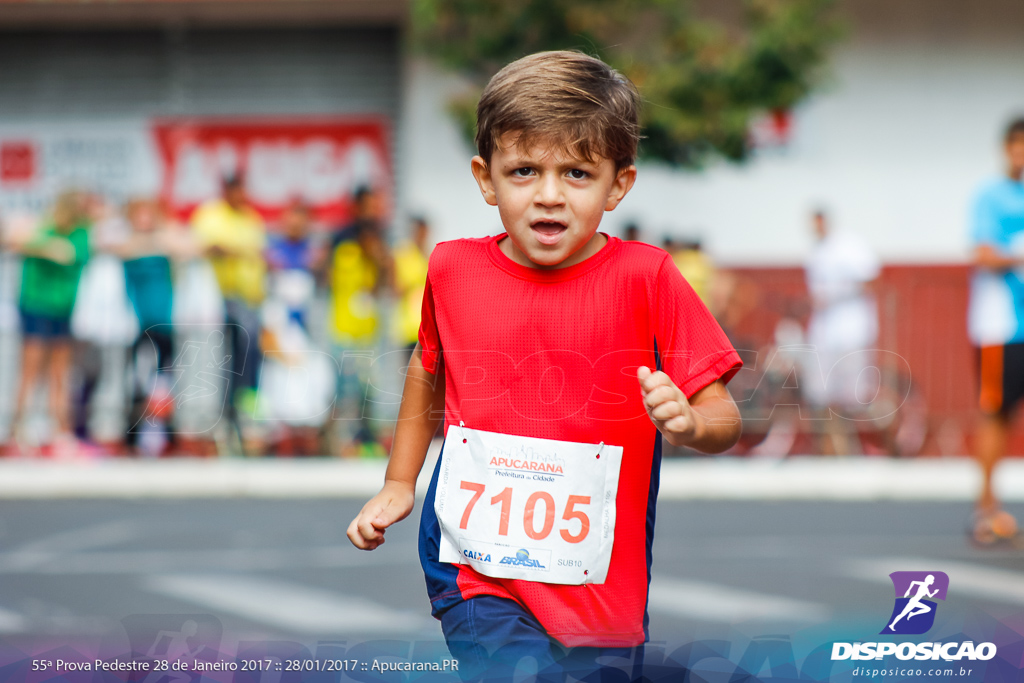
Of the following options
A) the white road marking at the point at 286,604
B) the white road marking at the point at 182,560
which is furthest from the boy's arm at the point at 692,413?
the white road marking at the point at 182,560

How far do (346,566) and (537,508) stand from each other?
4.35 m

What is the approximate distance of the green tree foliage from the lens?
11.0 metres

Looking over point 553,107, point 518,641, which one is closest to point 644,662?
point 518,641

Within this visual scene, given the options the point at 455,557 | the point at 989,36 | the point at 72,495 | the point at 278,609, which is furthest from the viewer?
the point at 989,36

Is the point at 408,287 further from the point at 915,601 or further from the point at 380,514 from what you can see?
the point at 915,601

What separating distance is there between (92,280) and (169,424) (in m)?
1.24

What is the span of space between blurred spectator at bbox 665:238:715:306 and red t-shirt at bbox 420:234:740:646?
8115 mm

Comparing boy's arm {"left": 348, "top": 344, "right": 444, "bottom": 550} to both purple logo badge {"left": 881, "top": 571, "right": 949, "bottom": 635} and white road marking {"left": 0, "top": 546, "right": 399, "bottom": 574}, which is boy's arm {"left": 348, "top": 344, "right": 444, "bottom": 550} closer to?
purple logo badge {"left": 881, "top": 571, "right": 949, "bottom": 635}

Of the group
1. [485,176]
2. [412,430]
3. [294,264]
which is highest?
[294,264]

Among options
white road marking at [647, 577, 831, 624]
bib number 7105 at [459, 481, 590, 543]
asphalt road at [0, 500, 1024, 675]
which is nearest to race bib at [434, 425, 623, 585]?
bib number 7105 at [459, 481, 590, 543]

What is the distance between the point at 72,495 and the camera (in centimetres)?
926

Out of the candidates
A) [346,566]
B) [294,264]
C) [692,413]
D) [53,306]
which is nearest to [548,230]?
[692,413]

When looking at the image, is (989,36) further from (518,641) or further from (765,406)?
(518,641)

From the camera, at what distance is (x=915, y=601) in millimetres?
1862
